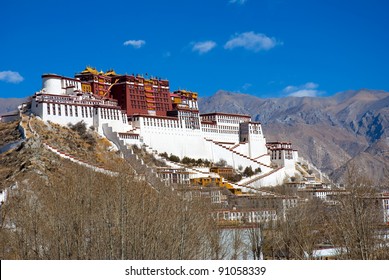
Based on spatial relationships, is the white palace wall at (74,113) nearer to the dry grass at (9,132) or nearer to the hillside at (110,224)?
the dry grass at (9,132)

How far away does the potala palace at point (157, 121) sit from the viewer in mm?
61375

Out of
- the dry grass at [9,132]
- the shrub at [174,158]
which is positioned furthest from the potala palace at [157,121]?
the dry grass at [9,132]

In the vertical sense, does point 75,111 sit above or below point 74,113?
above

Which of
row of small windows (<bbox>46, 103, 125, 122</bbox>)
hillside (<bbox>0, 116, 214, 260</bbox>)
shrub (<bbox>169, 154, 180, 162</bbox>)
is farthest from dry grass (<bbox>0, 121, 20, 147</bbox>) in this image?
hillside (<bbox>0, 116, 214, 260</bbox>)

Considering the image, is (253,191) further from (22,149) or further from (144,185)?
(144,185)

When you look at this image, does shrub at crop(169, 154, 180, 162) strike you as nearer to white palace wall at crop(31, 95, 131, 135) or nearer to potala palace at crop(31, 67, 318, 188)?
potala palace at crop(31, 67, 318, 188)

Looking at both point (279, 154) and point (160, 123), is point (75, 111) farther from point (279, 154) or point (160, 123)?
point (279, 154)

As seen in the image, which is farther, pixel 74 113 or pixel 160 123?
pixel 160 123

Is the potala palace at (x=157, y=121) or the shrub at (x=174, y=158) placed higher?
the potala palace at (x=157, y=121)

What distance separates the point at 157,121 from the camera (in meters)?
67.4

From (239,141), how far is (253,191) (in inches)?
732

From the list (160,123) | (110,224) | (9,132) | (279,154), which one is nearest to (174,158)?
(160,123)

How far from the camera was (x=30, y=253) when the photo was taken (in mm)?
22438
